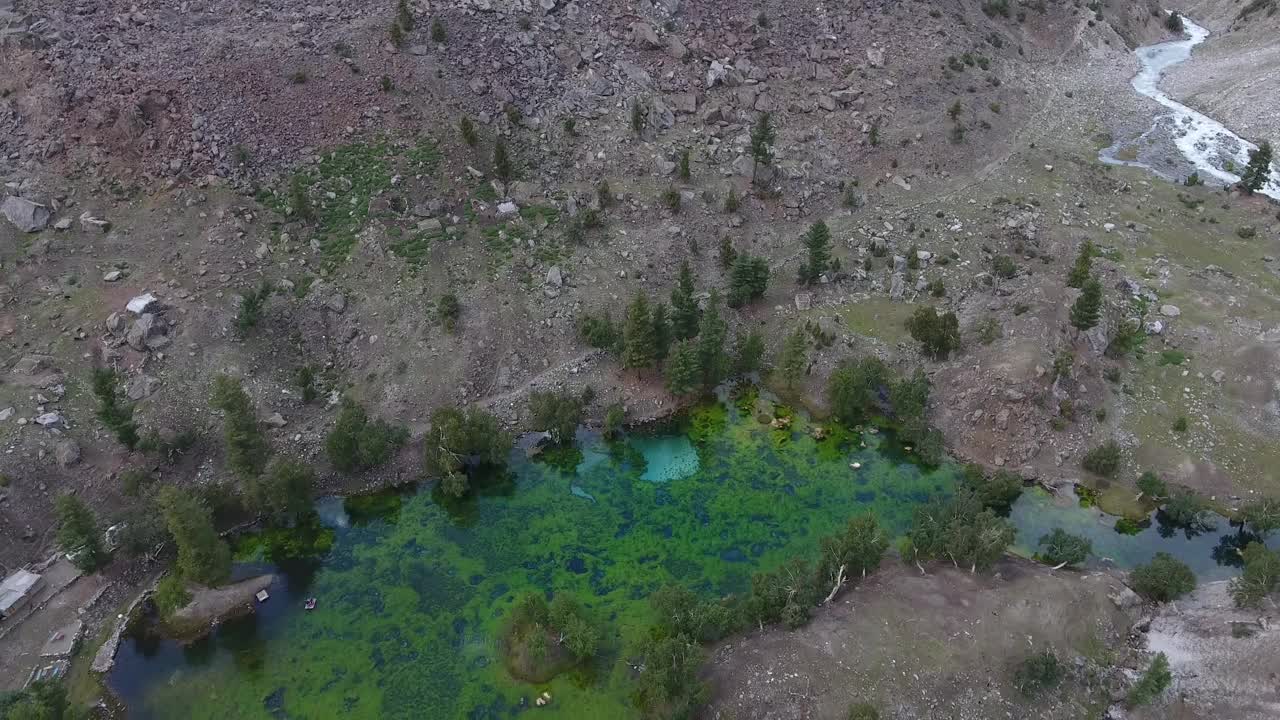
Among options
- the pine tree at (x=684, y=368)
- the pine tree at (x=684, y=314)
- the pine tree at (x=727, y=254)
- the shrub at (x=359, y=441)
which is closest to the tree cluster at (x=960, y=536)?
the pine tree at (x=684, y=368)

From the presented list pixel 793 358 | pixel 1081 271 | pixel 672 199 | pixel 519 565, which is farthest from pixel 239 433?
pixel 1081 271

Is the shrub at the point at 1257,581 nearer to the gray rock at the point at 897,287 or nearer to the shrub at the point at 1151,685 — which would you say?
the shrub at the point at 1151,685

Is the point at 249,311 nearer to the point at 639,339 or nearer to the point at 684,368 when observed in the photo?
the point at 639,339

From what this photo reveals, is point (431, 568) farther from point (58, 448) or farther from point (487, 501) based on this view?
point (58, 448)

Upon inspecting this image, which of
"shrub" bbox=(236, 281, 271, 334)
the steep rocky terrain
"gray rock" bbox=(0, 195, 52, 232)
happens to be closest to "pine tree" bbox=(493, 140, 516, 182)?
the steep rocky terrain

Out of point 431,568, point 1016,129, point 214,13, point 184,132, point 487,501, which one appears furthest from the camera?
point 1016,129

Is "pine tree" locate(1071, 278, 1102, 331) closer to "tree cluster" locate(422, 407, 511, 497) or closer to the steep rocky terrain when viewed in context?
the steep rocky terrain

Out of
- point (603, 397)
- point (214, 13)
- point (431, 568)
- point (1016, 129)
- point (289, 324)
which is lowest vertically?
point (431, 568)

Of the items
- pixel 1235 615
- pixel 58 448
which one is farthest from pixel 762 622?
pixel 58 448
